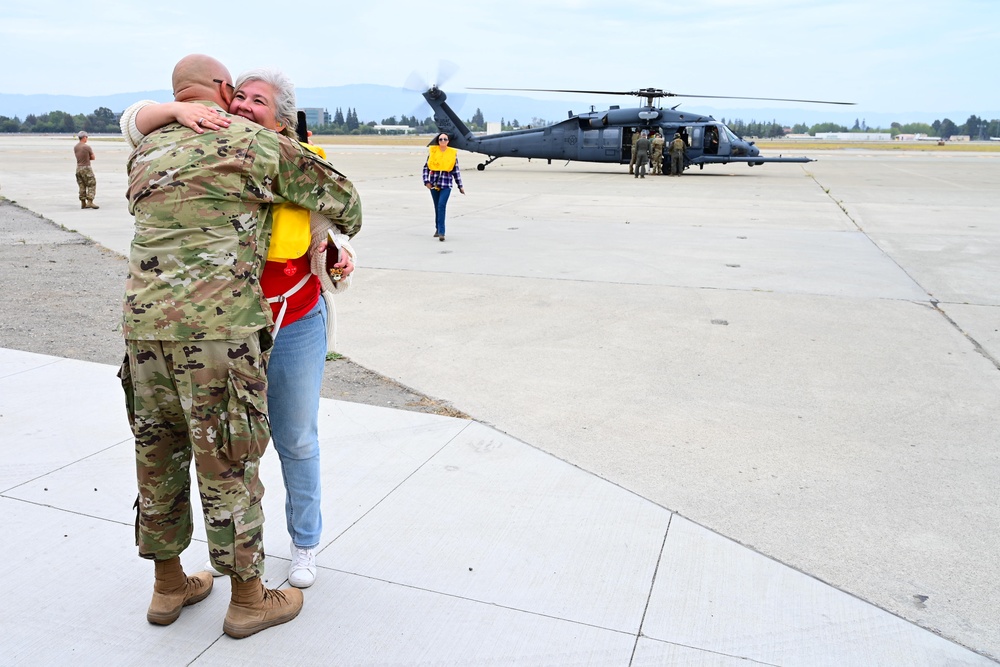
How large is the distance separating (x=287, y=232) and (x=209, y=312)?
38cm

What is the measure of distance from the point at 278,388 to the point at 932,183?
26.3m

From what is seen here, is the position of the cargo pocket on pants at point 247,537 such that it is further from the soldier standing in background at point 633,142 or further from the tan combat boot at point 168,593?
the soldier standing in background at point 633,142

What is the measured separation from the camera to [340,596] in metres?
2.92

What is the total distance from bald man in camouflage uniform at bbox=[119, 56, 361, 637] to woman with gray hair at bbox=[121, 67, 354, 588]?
5 cm

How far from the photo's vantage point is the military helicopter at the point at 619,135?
2781 centimetres

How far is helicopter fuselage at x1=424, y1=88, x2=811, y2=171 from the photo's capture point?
91.4 feet

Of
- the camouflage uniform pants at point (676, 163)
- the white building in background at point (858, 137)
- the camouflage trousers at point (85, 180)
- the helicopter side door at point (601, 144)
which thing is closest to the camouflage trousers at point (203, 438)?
the camouflage trousers at point (85, 180)

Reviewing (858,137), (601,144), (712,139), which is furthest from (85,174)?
(858,137)

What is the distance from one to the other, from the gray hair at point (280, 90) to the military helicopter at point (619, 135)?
81.8 feet

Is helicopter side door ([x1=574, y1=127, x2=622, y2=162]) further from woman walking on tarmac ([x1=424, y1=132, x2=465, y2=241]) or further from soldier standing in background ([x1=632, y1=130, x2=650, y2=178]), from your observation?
woman walking on tarmac ([x1=424, y1=132, x2=465, y2=241])

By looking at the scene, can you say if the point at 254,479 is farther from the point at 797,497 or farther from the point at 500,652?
the point at 797,497

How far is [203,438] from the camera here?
95.0 inches

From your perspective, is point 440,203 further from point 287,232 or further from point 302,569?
point 287,232

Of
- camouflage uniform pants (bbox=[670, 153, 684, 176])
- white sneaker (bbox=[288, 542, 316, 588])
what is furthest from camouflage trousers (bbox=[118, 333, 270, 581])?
camouflage uniform pants (bbox=[670, 153, 684, 176])
